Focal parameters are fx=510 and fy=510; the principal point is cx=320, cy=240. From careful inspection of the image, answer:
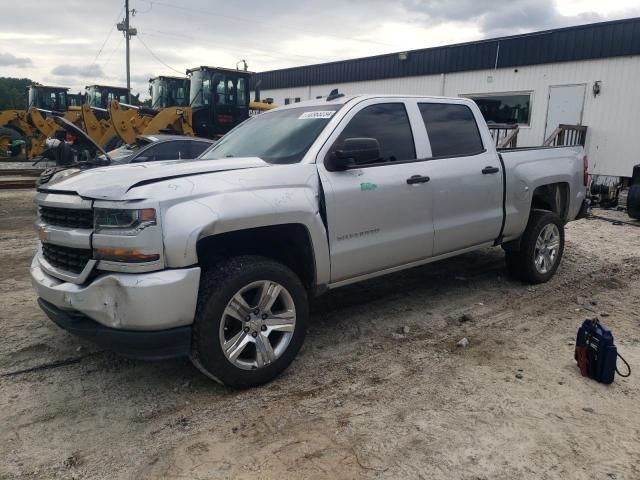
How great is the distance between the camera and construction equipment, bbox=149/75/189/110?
19.0 m

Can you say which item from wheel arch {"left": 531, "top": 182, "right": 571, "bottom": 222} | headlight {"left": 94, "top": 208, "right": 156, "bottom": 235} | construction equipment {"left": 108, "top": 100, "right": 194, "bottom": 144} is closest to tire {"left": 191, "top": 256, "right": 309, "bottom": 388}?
headlight {"left": 94, "top": 208, "right": 156, "bottom": 235}

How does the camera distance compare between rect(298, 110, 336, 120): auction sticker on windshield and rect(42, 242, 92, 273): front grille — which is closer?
rect(42, 242, 92, 273): front grille

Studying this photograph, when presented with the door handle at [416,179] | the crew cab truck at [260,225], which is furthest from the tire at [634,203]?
the door handle at [416,179]

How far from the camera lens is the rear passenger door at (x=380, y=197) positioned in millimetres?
3836

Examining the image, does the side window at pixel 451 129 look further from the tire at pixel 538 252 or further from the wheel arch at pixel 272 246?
the wheel arch at pixel 272 246

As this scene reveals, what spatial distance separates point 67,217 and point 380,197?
226cm

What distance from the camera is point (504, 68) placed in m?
17.3

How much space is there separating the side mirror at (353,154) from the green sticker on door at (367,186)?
0.17 m

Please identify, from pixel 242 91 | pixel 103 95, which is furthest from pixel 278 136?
pixel 103 95

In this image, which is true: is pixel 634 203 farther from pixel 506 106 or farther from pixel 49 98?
pixel 49 98

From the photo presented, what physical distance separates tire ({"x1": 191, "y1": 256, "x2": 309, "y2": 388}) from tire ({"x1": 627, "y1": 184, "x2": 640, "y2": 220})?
9.17 m

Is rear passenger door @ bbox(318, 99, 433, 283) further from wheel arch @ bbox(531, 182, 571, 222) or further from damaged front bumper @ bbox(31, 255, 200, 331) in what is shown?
wheel arch @ bbox(531, 182, 571, 222)

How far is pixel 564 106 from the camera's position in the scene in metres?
15.5

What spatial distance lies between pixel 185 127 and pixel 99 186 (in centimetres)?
1348
